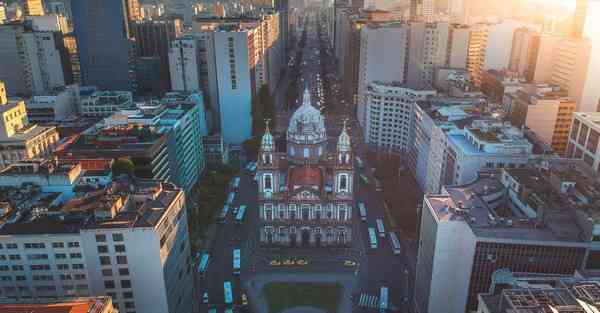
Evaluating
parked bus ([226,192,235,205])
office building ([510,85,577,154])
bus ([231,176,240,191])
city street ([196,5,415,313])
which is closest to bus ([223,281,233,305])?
city street ([196,5,415,313])

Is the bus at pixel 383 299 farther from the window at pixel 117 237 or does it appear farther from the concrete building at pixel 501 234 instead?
the window at pixel 117 237

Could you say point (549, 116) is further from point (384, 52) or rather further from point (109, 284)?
point (109, 284)

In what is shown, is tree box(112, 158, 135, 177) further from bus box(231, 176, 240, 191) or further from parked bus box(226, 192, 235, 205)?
bus box(231, 176, 240, 191)

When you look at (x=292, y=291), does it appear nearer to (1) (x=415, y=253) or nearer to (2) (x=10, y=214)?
(1) (x=415, y=253)

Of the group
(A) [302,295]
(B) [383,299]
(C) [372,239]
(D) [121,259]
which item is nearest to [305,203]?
(C) [372,239]

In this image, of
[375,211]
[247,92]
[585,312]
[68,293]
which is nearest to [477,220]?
[585,312]

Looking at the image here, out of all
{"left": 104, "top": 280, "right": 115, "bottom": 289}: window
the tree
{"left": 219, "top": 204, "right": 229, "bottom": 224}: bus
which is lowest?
{"left": 219, "top": 204, "right": 229, "bottom": 224}: bus
